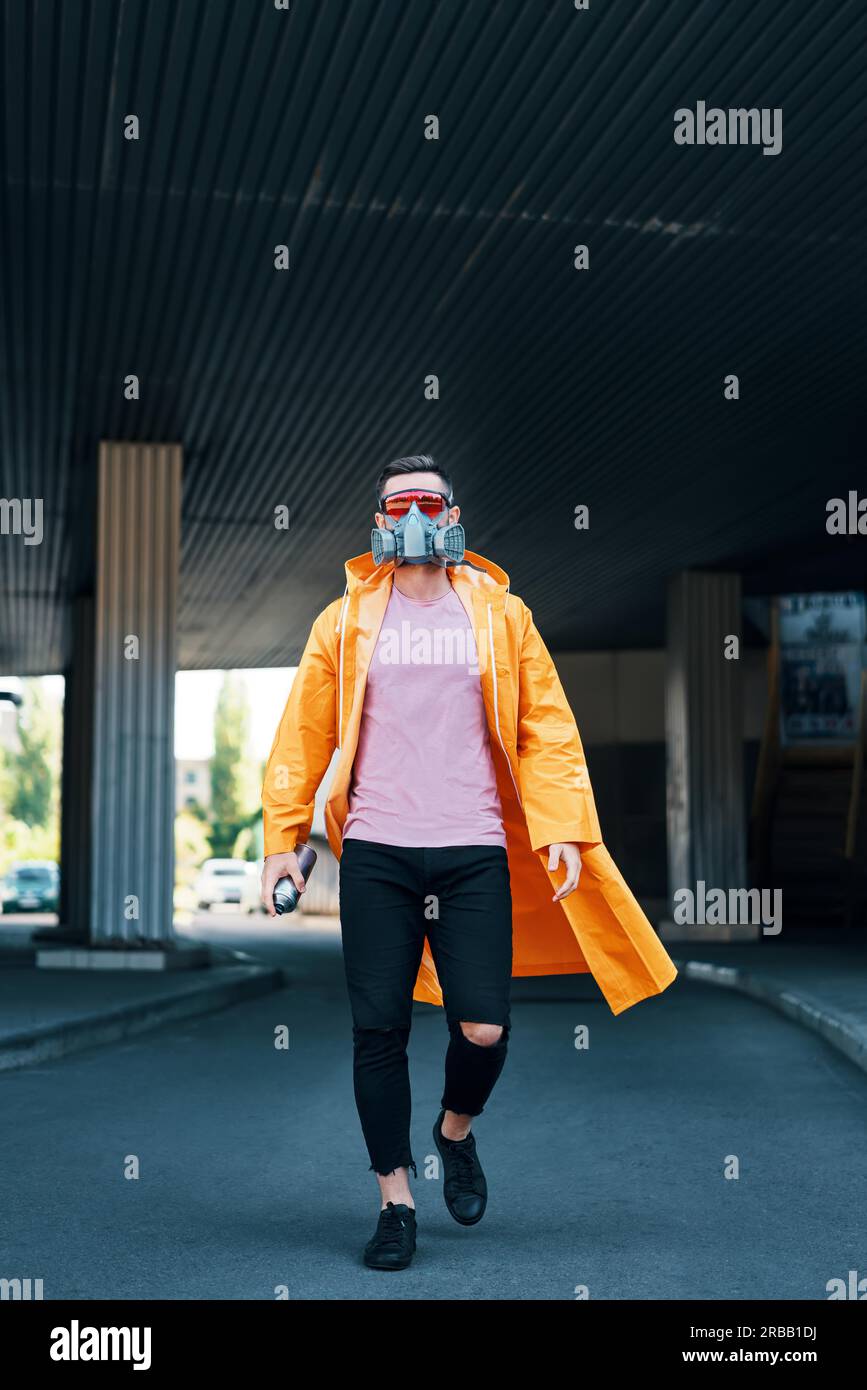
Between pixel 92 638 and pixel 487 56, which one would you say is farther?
pixel 92 638

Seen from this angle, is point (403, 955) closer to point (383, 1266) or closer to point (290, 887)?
point (290, 887)

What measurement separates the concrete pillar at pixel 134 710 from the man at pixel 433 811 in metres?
11.3

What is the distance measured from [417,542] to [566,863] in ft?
3.20

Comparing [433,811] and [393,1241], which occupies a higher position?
[433,811]

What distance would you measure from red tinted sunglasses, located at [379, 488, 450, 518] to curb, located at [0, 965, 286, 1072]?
5219mm

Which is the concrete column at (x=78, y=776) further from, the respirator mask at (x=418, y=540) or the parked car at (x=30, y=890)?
the respirator mask at (x=418, y=540)

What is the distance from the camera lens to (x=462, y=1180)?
4.30m

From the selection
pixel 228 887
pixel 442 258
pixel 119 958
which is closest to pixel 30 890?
pixel 228 887

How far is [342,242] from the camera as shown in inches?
448

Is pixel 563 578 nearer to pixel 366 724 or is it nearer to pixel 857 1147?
pixel 857 1147

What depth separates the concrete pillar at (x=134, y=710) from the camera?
15.4m
